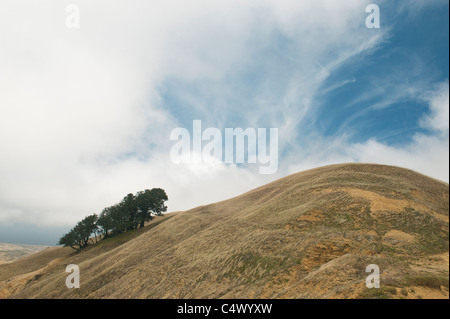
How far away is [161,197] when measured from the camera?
70812mm

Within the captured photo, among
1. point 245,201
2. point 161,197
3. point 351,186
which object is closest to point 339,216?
point 351,186

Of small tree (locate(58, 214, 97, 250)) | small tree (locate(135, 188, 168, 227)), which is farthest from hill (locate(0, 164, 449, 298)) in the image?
small tree (locate(135, 188, 168, 227))

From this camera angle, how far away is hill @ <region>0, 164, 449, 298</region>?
16.0 m

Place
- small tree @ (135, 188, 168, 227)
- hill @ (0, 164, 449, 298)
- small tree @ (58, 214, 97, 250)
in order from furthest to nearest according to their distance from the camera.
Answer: small tree @ (135, 188, 168, 227) → small tree @ (58, 214, 97, 250) → hill @ (0, 164, 449, 298)

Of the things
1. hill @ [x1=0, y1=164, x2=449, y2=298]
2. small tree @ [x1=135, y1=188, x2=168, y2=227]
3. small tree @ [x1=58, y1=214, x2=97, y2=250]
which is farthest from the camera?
small tree @ [x1=135, y1=188, x2=168, y2=227]

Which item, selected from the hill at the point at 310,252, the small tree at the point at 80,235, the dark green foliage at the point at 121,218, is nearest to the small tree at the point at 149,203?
the dark green foliage at the point at 121,218

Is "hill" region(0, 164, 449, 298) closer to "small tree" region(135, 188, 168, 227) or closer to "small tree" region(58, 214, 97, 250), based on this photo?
"small tree" region(58, 214, 97, 250)

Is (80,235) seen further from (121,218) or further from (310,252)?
(310,252)

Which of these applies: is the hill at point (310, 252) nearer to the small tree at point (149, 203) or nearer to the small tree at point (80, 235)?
the small tree at point (80, 235)

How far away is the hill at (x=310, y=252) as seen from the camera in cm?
1605

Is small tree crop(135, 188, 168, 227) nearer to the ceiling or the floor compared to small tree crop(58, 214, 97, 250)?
nearer to the ceiling

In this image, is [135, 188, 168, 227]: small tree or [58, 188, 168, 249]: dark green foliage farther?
[135, 188, 168, 227]: small tree
